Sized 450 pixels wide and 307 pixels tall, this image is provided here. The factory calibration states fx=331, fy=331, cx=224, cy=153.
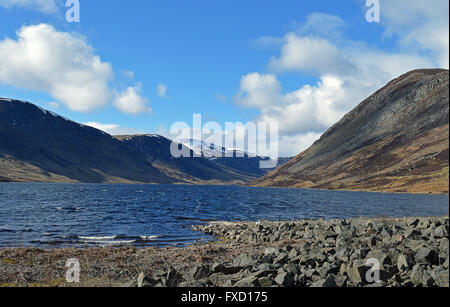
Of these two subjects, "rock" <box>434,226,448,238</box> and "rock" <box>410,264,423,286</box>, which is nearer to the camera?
"rock" <box>410,264,423,286</box>

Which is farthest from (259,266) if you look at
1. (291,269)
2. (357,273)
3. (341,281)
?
(357,273)

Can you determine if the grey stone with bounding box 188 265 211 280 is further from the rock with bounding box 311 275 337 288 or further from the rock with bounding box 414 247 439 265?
the rock with bounding box 414 247 439 265

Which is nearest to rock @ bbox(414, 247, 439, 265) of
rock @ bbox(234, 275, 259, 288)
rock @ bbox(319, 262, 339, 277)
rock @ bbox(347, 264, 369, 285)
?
rock @ bbox(347, 264, 369, 285)

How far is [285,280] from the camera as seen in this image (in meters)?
13.8

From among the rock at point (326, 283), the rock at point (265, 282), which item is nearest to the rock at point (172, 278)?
the rock at point (265, 282)

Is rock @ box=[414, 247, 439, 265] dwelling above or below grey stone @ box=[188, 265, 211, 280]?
above

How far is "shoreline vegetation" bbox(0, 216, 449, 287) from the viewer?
46.1 ft

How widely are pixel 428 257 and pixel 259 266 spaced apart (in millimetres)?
8447

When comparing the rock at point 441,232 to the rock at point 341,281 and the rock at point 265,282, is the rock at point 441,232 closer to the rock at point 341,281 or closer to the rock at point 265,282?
the rock at point 341,281

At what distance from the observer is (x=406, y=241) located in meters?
20.9

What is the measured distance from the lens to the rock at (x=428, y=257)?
53.6 feet
